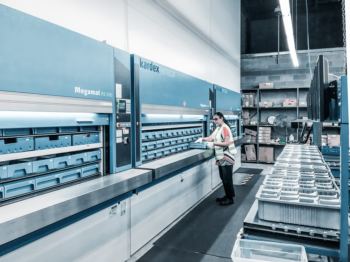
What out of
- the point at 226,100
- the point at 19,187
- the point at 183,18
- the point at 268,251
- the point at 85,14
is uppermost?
the point at 183,18

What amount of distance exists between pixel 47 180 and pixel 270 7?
969cm

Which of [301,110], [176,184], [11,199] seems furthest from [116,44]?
[301,110]

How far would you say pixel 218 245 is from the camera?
138 inches

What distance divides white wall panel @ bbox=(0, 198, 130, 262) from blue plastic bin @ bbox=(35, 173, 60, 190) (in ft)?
1.25

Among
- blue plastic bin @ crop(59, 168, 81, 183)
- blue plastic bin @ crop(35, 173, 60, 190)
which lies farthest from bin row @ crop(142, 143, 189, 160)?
blue plastic bin @ crop(35, 173, 60, 190)

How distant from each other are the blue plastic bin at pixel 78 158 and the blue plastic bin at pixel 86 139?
0.10 m

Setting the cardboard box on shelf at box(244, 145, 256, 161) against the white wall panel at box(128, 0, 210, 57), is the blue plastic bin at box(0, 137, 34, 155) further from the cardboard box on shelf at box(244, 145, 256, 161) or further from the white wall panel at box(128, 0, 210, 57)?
the cardboard box on shelf at box(244, 145, 256, 161)

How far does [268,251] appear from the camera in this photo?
1.74m

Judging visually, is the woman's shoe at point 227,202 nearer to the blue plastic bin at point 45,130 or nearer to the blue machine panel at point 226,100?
the blue machine panel at point 226,100

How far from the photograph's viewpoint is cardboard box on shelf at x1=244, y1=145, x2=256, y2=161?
9334 mm

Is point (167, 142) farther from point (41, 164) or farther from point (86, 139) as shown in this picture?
point (41, 164)

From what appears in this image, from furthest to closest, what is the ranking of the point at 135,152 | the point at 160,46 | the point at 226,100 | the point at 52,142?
1. the point at 226,100
2. the point at 160,46
3. the point at 135,152
4. the point at 52,142

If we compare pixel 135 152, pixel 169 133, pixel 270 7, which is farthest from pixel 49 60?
pixel 270 7

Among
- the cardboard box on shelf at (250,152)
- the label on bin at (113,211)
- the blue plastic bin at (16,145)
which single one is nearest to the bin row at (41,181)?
the blue plastic bin at (16,145)
